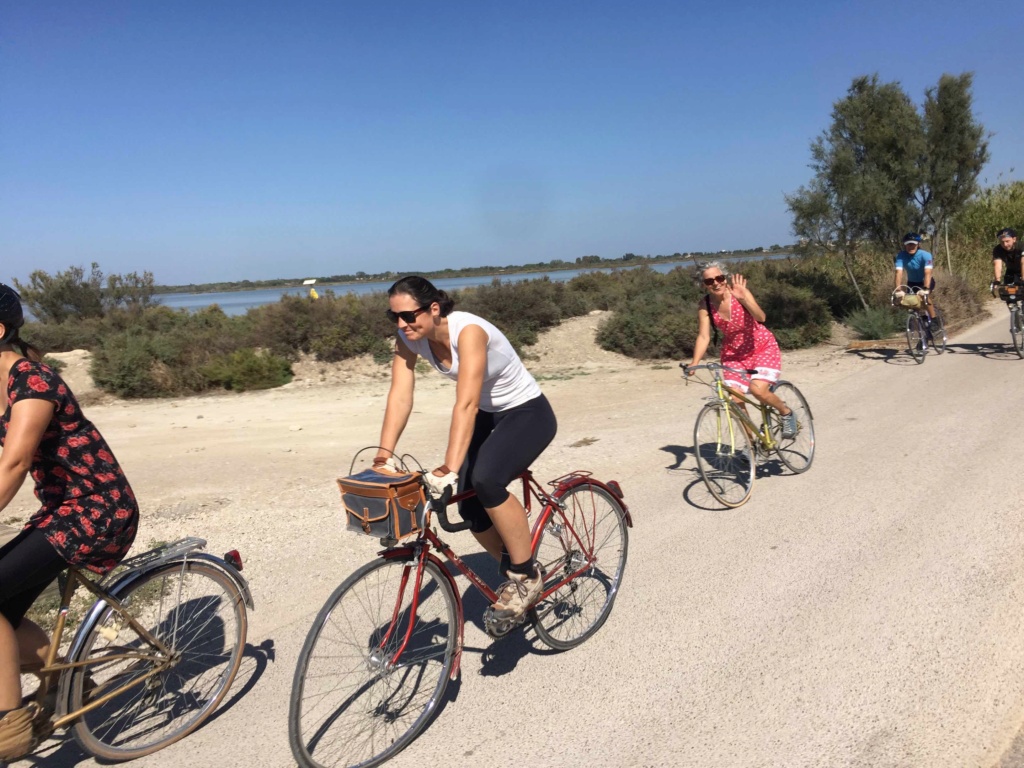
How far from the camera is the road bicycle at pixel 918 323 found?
40.7ft

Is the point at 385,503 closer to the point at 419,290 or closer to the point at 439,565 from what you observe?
the point at 439,565

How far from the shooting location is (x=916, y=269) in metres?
12.7

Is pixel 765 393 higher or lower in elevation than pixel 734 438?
higher

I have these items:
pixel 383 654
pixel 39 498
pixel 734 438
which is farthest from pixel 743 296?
pixel 39 498

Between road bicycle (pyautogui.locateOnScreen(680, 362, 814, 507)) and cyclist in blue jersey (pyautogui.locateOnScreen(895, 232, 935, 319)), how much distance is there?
7.32 metres

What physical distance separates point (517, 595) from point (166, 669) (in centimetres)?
161

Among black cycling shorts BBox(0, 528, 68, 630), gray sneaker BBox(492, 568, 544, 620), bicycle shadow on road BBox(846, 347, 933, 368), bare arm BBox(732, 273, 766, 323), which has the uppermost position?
bare arm BBox(732, 273, 766, 323)

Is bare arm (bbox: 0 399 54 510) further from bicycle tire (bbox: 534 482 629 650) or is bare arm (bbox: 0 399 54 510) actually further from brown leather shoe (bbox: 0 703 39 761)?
bicycle tire (bbox: 534 482 629 650)

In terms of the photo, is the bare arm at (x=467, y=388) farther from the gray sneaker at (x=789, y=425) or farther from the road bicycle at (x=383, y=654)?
the gray sneaker at (x=789, y=425)

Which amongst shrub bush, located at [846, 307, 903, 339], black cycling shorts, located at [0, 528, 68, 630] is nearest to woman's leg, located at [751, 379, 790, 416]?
black cycling shorts, located at [0, 528, 68, 630]

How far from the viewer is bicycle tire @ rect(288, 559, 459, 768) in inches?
112

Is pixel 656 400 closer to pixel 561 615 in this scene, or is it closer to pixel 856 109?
pixel 561 615

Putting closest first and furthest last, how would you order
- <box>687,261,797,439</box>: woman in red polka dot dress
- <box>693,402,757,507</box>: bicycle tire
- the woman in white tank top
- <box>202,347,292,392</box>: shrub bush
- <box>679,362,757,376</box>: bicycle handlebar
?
the woman in white tank top
<box>679,362,757,376</box>: bicycle handlebar
<box>693,402,757,507</box>: bicycle tire
<box>687,261,797,439</box>: woman in red polka dot dress
<box>202,347,292,392</box>: shrub bush

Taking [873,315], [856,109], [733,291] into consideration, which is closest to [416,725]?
[733,291]
